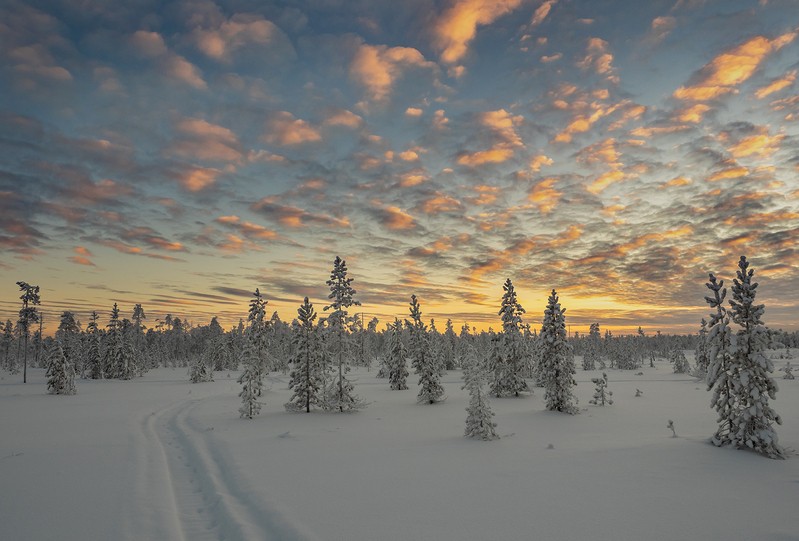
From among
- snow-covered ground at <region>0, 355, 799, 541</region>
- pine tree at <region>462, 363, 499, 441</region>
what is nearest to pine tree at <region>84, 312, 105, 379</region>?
snow-covered ground at <region>0, 355, 799, 541</region>

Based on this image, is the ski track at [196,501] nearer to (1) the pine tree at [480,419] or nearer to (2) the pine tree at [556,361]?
(1) the pine tree at [480,419]

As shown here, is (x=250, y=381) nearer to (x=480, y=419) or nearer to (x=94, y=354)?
(x=480, y=419)

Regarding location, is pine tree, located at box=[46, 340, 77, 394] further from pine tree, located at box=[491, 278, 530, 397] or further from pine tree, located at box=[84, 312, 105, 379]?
pine tree, located at box=[491, 278, 530, 397]

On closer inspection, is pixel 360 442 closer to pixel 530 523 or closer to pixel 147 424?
pixel 530 523

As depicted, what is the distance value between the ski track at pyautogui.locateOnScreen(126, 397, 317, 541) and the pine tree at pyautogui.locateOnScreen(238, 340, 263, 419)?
9.41 metres

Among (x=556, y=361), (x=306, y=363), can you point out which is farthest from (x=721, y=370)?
(x=306, y=363)

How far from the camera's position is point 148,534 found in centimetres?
1023

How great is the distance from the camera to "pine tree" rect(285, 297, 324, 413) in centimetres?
3525

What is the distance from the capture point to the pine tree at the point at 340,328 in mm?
34969

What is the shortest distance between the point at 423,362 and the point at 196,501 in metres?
29.8

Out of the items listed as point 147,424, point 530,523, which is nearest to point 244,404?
point 147,424

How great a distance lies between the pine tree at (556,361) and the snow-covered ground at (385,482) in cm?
493

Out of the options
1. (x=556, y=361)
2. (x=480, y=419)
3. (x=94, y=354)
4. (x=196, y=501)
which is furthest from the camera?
(x=94, y=354)

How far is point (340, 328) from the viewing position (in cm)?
3572
